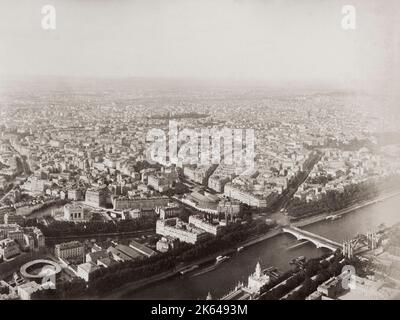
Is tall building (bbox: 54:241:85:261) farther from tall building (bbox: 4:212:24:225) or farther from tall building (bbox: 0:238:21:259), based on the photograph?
tall building (bbox: 4:212:24:225)

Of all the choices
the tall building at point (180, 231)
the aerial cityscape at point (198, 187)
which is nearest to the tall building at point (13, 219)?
the aerial cityscape at point (198, 187)

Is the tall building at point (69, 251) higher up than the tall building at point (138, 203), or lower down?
lower down

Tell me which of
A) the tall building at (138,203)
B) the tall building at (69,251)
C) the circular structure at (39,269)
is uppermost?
the tall building at (138,203)

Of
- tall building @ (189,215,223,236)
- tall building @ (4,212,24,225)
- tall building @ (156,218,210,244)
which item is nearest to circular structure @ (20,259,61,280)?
tall building @ (4,212,24,225)

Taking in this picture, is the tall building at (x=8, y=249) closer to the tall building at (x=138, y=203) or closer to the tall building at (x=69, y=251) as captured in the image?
the tall building at (x=69, y=251)

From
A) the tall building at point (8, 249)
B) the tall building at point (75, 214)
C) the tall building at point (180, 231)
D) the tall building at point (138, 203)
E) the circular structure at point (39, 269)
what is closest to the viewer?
the circular structure at point (39, 269)

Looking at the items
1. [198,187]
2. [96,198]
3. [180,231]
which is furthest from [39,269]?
[198,187]
